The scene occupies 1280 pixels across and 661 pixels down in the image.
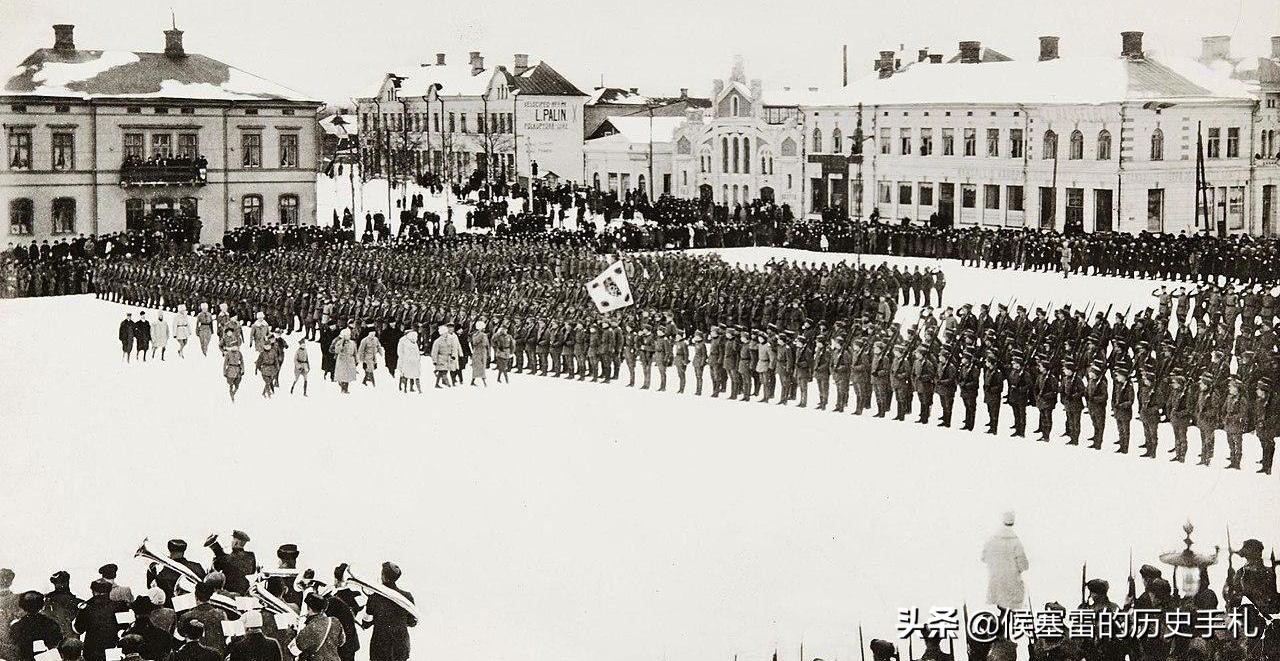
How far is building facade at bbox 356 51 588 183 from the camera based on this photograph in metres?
60.2

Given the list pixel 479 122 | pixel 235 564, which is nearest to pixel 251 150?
pixel 479 122

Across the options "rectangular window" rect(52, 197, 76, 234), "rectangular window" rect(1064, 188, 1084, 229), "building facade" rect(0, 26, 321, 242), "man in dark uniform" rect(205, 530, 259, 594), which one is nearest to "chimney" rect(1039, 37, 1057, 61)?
"rectangular window" rect(1064, 188, 1084, 229)

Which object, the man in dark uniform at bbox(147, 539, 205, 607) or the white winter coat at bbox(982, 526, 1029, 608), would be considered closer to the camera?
the man in dark uniform at bbox(147, 539, 205, 607)

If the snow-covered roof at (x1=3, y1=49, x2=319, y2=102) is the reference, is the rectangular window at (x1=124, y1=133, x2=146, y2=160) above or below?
below

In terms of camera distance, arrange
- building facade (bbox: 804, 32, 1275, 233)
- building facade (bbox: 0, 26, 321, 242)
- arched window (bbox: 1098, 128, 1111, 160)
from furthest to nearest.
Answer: arched window (bbox: 1098, 128, 1111, 160) < building facade (bbox: 804, 32, 1275, 233) < building facade (bbox: 0, 26, 321, 242)

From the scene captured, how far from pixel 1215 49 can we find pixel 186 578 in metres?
36.0

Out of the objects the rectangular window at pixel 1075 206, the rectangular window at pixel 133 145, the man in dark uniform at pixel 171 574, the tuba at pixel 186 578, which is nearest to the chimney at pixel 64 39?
the rectangular window at pixel 133 145

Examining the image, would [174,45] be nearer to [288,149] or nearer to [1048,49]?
[288,149]

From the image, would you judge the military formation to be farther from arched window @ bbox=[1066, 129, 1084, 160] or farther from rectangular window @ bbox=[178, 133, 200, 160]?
arched window @ bbox=[1066, 129, 1084, 160]

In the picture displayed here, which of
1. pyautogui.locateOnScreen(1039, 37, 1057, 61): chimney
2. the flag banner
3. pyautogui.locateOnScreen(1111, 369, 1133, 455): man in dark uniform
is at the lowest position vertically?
pyautogui.locateOnScreen(1111, 369, 1133, 455): man in dark uniform

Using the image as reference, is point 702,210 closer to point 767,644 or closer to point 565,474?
point 565,474

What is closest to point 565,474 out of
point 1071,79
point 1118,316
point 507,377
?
point 507,377

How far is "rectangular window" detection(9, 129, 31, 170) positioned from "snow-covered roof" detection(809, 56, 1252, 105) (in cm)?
2722

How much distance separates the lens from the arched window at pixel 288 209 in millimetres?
46594
